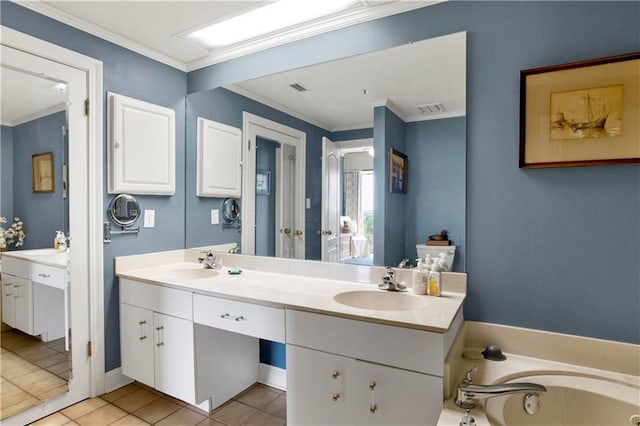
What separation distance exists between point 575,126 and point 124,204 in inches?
99.9

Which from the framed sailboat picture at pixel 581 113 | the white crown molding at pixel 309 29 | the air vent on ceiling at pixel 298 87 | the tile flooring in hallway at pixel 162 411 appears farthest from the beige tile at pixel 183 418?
the white crown molding at pixel 309 29

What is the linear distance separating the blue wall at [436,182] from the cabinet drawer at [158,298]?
126 cm

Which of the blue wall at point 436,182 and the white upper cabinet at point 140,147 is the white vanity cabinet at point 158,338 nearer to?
the white upper cabinet at point 140,147

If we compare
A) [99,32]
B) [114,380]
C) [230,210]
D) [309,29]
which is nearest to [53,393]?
[114,380]

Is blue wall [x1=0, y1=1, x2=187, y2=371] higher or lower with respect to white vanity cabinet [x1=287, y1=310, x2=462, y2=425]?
higher

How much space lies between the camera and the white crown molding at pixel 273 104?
210cm

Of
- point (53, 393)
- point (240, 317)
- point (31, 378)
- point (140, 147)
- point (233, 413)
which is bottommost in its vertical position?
point (233, 413)

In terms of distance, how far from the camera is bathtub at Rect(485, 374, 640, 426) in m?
1.18

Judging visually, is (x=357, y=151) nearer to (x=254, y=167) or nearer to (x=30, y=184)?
(x=254, y=167)

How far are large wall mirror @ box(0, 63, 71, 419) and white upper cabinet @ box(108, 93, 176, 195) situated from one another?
10.2 inches

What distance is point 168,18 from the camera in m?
1.97

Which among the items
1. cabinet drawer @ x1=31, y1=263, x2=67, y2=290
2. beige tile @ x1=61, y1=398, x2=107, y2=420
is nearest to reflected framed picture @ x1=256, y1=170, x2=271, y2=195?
cabinet drawer @ x1=31, y1=263, x2=67, y2=290

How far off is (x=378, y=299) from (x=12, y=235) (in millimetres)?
2013

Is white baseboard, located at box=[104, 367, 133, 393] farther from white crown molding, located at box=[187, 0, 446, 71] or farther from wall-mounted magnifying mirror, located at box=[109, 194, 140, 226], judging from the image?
white crown molding, located at box=[187, 0, 446, 71]
